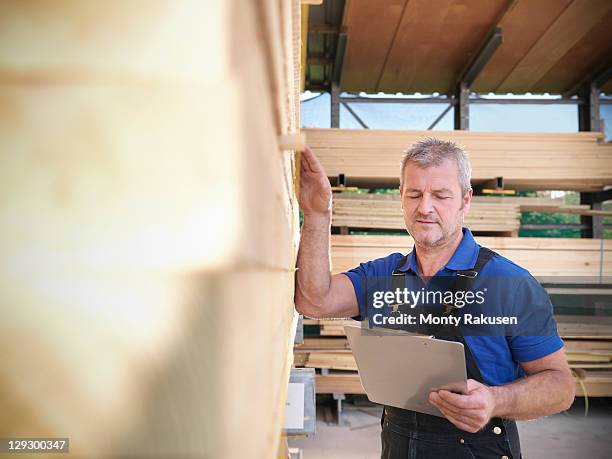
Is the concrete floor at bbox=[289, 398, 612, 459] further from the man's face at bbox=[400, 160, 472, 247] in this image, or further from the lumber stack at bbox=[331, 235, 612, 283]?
the man's face at bbox=[400, 160, 472, 247]

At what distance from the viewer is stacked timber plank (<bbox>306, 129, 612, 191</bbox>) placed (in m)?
5.77

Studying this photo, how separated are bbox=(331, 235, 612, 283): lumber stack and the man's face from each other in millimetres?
2897

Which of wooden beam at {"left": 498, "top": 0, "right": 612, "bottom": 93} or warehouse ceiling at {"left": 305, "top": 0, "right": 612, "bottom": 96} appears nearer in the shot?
wooden beam at {"left": 498, "top": 0, "right": 612, "bottom": 93}

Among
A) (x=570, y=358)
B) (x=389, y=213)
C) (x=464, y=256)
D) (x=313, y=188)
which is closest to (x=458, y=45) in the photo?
(x=389, y=213)

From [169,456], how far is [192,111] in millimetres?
203

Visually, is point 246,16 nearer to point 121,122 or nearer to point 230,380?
point 121,122

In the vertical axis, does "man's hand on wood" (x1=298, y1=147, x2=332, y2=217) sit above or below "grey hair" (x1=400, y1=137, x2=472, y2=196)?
below

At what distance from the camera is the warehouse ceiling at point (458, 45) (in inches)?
208

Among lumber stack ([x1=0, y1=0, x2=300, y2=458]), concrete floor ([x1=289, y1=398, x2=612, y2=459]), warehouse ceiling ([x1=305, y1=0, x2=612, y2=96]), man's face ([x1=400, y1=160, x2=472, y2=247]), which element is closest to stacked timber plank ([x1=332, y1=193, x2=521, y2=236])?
warehouse ceiling ([x1=305, y1=0, x2=612, y2=96])

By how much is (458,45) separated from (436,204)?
4.18m

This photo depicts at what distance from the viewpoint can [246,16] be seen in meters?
0.38

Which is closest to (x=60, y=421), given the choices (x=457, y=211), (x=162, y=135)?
(x=162, y=135)

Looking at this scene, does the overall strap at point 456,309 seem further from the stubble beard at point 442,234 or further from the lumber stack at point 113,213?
the lumber stack at point 113,213

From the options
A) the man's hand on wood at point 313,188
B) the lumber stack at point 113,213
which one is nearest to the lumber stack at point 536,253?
the man's hand on wood at point 313,188
